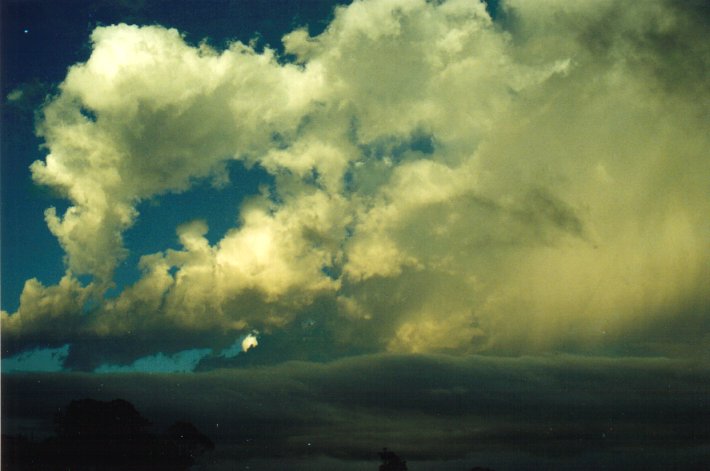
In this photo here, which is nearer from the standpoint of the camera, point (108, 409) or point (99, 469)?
point (99, 469)

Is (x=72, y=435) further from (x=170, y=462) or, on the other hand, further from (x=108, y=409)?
(x=170, y=462)

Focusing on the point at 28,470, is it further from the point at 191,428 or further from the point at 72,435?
the point at 191,428

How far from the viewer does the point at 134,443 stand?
6184 cm

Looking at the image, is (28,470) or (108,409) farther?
(108,409)

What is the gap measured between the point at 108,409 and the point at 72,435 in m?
3.75

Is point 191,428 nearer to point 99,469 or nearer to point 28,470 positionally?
point 99,469

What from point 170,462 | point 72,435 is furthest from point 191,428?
point 72,435

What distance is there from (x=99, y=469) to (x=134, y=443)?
493 cm

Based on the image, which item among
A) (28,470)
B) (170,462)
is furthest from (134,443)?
(28,470)

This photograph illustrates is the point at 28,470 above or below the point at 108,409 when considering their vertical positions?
below

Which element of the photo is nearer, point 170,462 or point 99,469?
point 99,469

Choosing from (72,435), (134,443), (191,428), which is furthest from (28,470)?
(191,428)

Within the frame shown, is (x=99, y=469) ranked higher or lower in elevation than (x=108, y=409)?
lower

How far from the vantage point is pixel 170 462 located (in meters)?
63.8
